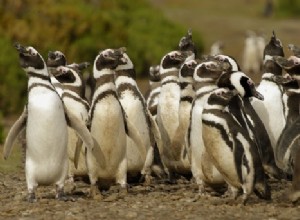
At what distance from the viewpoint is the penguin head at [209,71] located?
8.19 meters

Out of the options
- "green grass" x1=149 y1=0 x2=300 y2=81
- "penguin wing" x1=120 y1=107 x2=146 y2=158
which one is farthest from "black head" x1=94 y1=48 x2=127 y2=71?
"green grass" x1=149 y1=0 x2=300 y2=81

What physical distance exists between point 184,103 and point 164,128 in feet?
1.39

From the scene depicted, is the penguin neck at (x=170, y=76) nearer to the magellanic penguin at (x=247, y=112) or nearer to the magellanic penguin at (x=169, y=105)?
the magellanic penguin at (x=169, y=105)

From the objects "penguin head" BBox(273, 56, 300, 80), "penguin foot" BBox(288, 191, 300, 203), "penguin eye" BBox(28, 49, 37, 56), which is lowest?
"penguin foot" BBox(288, 191, 300, 203)

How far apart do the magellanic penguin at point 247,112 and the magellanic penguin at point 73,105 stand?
138cm

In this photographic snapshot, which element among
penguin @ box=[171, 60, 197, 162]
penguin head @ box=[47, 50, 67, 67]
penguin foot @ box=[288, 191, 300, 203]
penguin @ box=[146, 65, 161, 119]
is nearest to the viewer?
penguin foot @ box=[288, 191, 300, 203]

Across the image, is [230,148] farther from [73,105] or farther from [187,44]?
[187,44]

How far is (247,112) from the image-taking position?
8.78m

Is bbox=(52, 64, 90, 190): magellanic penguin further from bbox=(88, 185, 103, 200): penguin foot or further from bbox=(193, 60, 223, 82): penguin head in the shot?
bbox=(193, 60, 223, 82): penguin head

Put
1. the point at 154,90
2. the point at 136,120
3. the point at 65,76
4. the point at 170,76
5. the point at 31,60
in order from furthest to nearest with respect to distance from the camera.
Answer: the point at 154,90 < the point at 170,76 < the point at 65,76 < the point at 136,120 < the point at 31,60

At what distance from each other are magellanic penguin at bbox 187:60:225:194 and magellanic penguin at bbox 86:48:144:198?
1.97 feet

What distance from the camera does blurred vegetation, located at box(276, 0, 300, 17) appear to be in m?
43.3

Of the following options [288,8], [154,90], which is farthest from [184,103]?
[288,8]

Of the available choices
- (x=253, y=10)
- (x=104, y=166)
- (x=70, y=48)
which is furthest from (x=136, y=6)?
(x=104, y=166)
